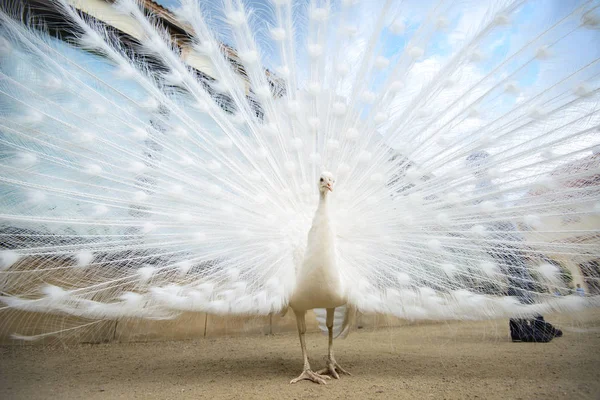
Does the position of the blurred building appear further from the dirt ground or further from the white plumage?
the dirt ground

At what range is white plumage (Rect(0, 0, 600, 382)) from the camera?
228 centimetres

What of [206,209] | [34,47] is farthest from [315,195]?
[34,47]

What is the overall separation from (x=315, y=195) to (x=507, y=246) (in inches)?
50.6

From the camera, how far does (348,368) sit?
3.05m

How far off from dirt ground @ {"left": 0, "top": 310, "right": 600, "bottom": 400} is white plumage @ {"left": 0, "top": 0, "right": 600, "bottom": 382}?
0.31 meters

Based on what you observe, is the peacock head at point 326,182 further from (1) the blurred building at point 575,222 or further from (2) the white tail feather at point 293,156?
(1) the blurred building at point 575,222

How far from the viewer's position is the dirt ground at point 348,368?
7.43ft

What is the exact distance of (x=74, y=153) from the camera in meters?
2.46

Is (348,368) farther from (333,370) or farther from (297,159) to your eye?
(297,159)

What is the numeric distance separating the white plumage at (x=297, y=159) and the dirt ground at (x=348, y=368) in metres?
0.31

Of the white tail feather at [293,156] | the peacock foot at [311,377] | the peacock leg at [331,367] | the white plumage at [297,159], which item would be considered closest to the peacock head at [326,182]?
the white plumage at [297,159]

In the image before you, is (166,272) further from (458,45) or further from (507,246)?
(458,45)

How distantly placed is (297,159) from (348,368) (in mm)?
1641

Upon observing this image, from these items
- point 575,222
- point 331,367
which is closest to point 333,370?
point 331,367
